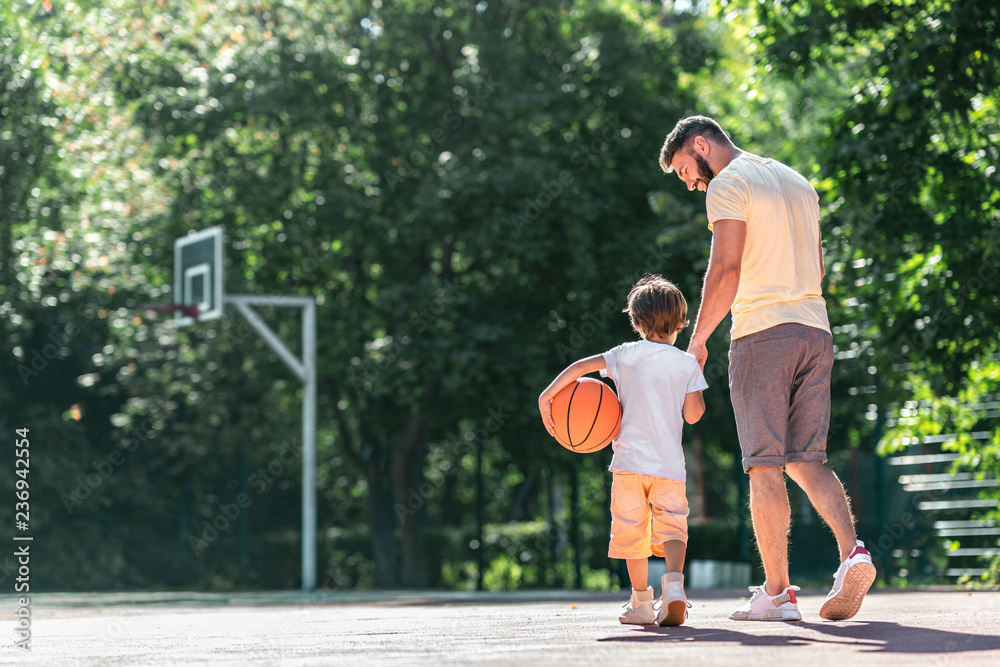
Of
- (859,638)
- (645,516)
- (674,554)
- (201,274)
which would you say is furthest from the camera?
(201,274)

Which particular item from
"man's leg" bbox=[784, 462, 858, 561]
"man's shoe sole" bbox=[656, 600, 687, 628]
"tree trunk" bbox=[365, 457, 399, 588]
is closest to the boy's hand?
"man's shoe sole" bbox=[656, 600, 687, 628]

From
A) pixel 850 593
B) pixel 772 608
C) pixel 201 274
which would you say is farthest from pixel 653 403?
pixel 201 274

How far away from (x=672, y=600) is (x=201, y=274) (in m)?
12.0

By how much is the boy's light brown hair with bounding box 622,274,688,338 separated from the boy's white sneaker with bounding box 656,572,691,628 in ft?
3.39

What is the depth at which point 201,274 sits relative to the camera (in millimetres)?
15781

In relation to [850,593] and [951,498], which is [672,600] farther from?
[951,498]

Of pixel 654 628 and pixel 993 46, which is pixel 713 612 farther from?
pixel 993 46

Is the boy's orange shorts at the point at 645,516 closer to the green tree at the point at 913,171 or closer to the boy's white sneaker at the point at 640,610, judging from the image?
the boy's white sneaker at the point at 640,610

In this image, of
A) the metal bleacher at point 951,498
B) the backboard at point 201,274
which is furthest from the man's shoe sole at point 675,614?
the backboard at point 201,274

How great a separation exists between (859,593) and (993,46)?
6.59 metres

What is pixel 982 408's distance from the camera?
41.2 feet

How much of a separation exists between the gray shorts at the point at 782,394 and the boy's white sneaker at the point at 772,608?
0.54m

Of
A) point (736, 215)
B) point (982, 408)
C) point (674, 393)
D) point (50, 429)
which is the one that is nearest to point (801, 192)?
point (736, 215)

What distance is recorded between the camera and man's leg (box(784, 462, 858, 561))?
194 inches
